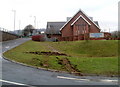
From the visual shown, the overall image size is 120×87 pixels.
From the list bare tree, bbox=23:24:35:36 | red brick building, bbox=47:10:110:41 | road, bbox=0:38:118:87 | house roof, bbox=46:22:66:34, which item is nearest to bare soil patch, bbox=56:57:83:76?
road, bbox=0:38:118:87

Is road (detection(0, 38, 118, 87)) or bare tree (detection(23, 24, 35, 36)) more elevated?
bare tree (detection(23, 24, 35, 36))

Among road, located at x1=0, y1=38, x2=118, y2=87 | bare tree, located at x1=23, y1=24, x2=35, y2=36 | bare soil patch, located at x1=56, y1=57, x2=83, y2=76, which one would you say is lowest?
road, located at x1=0, y1=38, x2=118, y2=87

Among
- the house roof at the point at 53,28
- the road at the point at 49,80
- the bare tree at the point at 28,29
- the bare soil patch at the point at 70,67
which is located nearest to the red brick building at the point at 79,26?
the house roof at the point at 53,28

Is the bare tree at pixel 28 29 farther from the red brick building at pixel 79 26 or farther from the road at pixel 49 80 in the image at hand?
the road at pixel 49 80

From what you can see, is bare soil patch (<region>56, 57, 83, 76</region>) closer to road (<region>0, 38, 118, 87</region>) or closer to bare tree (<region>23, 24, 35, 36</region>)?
road (<region>0, 38, 118, 87</region>)

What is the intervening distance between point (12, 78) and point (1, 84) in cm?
123

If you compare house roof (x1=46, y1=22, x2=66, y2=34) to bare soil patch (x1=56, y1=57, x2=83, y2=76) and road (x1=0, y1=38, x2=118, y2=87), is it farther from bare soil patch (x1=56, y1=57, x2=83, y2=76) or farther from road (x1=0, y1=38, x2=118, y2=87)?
road (x1=0, y1=38, x2=118, y2=87)

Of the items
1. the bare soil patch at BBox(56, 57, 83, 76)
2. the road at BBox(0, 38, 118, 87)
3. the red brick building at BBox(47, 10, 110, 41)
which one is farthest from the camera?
the red brick building at BBox(47, 10, 110, 41)

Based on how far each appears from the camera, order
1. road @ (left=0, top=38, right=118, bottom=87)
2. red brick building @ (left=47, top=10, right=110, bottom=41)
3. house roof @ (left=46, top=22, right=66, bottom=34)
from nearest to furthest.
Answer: road @ (left=0, top=38, right=118, bottom=87) < red brick building @ (left=47, top=10, right=110, bottom=41) < house roof @ (left=46, top=22, right=66, bottom=34)

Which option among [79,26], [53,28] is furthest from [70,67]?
[53,28]

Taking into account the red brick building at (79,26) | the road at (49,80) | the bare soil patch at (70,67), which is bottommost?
the road at (49,80)

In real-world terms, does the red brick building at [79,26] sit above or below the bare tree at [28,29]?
below

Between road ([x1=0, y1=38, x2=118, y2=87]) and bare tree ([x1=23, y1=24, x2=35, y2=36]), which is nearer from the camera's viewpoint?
road ([x1=0, y1=38, x2=118, y2=87])

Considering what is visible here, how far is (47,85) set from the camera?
9.05 m
